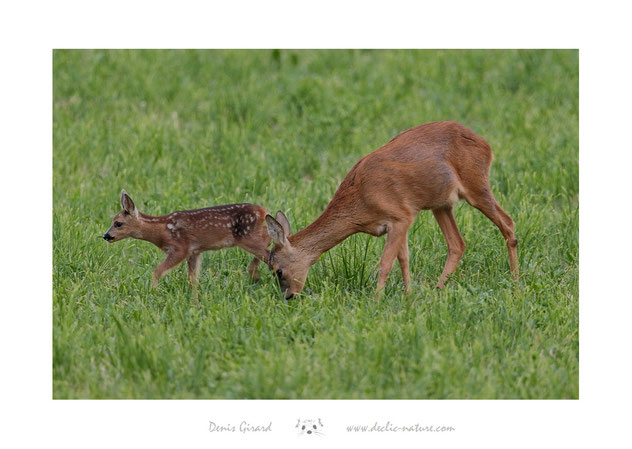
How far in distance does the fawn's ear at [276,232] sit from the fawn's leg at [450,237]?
160 centimetres

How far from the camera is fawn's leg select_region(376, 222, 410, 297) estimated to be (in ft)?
25.1

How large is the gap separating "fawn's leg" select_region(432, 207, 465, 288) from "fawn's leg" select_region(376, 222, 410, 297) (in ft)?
2.59

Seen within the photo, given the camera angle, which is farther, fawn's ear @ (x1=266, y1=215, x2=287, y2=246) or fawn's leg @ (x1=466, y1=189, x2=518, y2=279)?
fawn's leg @ (x1=466, y1=189, x2=518, y2=279)

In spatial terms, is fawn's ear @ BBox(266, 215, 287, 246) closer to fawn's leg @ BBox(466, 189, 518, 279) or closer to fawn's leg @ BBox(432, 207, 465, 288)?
fawn's leg @ BBox(432, 207, 465, 288)

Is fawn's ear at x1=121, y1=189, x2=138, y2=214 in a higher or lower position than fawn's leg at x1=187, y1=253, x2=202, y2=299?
higher

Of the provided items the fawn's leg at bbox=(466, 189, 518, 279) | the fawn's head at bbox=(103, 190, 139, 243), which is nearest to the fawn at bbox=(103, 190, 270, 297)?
the fawn's head at bbox=(103, 190, 139, 243)

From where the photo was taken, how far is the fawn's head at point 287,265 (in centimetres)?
768

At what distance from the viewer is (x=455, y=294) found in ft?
24.5

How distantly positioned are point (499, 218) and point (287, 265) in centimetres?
199

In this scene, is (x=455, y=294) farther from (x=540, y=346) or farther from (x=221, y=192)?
(x=221, y=192)

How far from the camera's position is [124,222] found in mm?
8102

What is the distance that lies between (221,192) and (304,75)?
4016 mm

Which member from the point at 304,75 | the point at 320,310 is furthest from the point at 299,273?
the point at 304,75
